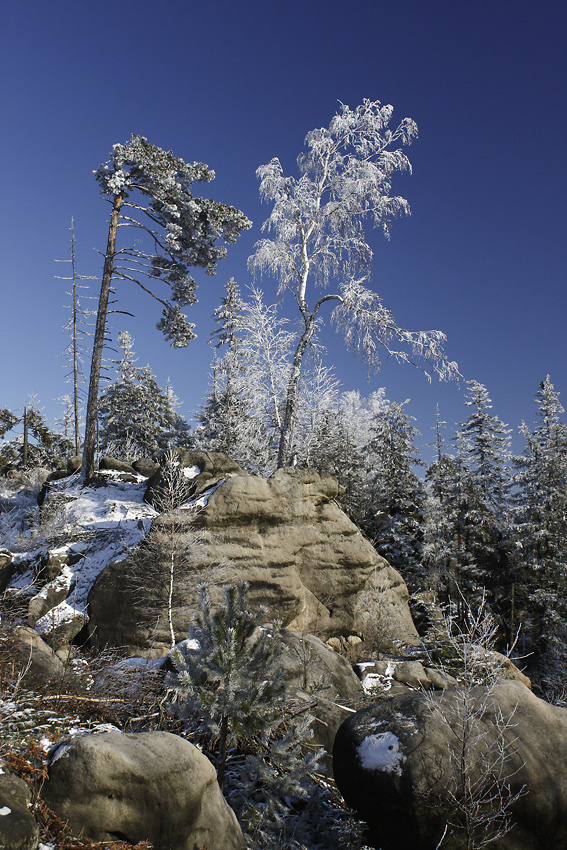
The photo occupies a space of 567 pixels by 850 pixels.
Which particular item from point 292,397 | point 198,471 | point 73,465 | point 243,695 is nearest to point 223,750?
point 243,695

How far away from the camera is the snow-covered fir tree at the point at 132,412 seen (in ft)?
98.4

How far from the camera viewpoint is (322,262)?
18.9m

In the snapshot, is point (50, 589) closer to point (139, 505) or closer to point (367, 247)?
point (139, 505)

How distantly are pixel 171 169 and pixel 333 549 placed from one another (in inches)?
517

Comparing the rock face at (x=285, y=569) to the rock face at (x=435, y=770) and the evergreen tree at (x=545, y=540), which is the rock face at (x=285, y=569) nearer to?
the rock face at (x=435, y=770)

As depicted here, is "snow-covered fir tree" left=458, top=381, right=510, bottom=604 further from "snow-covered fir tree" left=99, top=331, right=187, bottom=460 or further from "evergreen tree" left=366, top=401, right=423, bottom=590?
"snow-covered fir tree" left=99, top=331, right=187, bottom=460

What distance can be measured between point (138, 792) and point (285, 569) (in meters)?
9.64

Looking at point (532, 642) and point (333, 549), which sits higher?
point (333, 549)

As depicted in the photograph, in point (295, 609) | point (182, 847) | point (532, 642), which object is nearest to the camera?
point (182, 847)

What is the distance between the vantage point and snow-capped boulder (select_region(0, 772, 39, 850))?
2.95 meters

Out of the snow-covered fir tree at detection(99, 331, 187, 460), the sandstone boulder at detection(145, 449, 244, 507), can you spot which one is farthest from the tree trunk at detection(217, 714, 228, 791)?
the snow-covered fir tree at detection(99, 331, 187, 460)

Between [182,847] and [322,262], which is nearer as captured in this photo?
[182,847]

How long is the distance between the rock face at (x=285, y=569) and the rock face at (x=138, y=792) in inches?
280

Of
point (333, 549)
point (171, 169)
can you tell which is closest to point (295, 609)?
point (333, 549)
